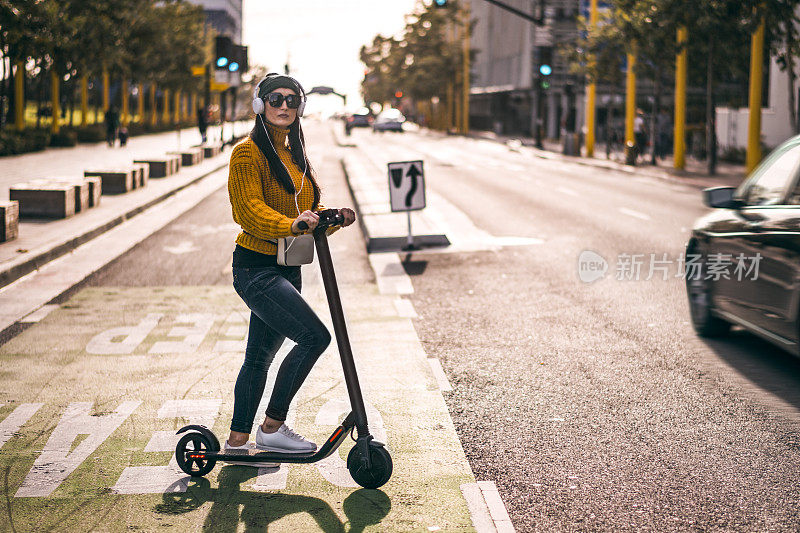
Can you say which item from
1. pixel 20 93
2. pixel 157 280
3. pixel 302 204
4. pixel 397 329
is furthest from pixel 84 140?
pixel 302 204

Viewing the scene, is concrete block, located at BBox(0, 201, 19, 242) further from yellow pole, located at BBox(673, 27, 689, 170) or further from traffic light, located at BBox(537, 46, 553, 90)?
traffic light, located at BBox(537, 46, 553, 90)

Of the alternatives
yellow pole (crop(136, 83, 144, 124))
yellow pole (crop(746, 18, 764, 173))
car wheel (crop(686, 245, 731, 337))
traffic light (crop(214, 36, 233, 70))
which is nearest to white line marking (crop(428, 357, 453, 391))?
car wheel (crop(686, 245, 731, 337))

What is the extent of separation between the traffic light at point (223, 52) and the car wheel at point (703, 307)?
109 feet

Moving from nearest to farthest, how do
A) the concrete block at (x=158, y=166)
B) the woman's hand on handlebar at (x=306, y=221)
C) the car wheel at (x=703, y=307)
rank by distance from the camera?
the woman's hand on handlebar at (x=306, y=221), the car wheel at (x=703, y=307), the concrete block at (x=158, y=166)

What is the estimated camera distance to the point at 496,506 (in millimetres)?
4828

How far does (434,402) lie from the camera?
6.64 metres

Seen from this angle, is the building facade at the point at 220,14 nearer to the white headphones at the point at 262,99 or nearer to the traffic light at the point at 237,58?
the traffic light at the point at 237,58

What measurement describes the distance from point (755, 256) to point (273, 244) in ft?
13.1

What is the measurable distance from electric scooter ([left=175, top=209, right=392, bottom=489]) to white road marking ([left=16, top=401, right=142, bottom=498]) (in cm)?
67

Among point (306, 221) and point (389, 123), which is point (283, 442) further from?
point (389, 123)

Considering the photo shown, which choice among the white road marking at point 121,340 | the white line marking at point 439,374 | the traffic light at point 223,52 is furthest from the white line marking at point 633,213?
the traffic light at point 223,52

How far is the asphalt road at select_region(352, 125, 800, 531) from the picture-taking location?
16.1 feet

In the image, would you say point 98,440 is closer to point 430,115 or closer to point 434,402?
point 434,402

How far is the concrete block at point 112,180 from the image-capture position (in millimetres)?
22719
